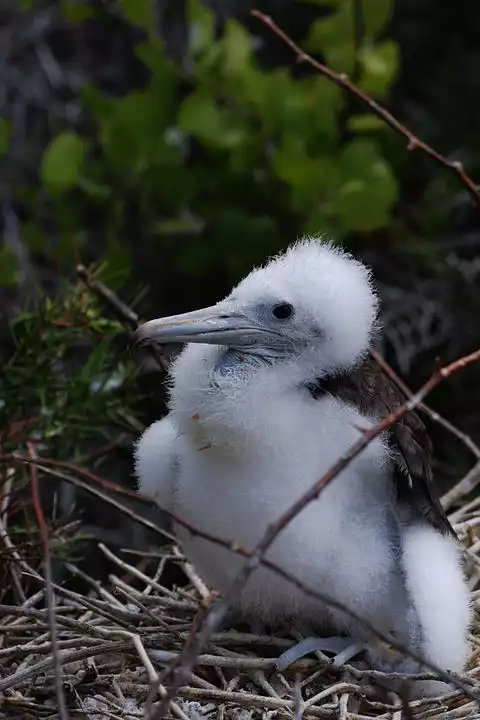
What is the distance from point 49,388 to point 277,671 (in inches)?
31.1

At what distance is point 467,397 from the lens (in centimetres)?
341

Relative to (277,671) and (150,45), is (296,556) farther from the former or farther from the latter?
(150,45)

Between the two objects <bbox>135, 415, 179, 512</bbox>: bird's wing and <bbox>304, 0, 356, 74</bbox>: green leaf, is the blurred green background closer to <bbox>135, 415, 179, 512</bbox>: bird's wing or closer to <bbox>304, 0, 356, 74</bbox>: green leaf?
<bbox>304, 0, 356, 74</bbox>: green leaf

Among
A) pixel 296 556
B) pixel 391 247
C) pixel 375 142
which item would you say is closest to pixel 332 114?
pixel 375 142

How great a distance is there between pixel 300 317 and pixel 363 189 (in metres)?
0.88

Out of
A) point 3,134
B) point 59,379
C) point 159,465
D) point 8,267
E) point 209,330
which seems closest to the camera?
point 209,330

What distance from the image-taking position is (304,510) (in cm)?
195

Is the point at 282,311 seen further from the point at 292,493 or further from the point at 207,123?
the point at 207,123

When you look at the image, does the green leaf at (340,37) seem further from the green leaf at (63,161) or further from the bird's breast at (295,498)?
the bird's breast at (295,498)

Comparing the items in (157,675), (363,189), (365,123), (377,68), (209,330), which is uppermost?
(377,68)

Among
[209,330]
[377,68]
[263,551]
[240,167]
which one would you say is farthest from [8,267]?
[263,551]

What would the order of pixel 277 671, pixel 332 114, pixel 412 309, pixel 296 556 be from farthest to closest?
pixel 412 309
pixel 332 114
pixel 277 671
pixel 296 556

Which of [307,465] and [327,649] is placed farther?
[327,649]

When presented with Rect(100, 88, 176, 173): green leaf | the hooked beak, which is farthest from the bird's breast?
Rect(100, 88, 176, 173): green leaf
